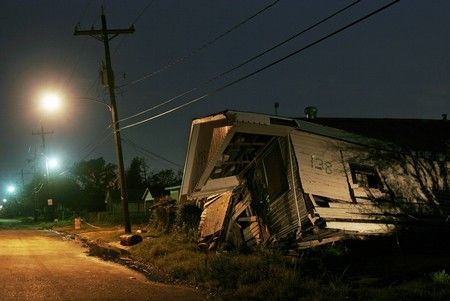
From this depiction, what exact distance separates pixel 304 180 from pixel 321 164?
0.93m

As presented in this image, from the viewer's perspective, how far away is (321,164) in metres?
15.3

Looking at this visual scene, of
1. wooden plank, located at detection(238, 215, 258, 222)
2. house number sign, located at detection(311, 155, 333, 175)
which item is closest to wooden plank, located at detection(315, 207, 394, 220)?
house number sign, located at detection(311, 155, 333, 175)

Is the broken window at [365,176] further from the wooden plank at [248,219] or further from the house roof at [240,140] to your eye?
the wooden plank at [248,219]

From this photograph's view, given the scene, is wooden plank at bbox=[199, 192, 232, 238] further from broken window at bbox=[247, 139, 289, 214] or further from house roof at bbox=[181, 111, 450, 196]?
broken window at bbox=[247, 139, 289, 214]

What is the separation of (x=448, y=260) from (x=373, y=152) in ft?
14.4

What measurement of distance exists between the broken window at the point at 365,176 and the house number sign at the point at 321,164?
0.82 meters

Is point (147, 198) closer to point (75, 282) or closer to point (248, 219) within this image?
point (248, 219)

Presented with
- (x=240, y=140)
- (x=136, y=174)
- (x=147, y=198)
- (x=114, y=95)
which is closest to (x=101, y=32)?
(x=114, y=95)

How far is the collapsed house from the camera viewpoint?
47.8 feet

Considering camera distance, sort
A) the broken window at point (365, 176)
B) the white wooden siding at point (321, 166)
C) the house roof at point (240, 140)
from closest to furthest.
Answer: the house roof at point (240, 140) < the white wooden siding at point (321, 166) < the broken window at point (365, 176)

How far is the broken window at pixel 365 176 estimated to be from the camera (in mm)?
15884

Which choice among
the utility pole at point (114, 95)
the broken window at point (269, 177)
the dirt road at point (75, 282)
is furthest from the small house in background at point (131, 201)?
the broken window at point (269, 177)

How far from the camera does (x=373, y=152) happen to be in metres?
16.3

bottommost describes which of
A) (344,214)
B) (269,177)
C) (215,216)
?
(344,214)
